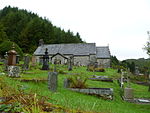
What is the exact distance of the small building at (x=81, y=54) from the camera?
40.1 metres

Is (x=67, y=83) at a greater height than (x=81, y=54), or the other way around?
(x=81, y=54)

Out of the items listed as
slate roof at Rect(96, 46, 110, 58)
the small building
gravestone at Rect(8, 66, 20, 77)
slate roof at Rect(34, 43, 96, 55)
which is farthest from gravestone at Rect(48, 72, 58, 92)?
slate roof at Rect(96, 46, 110, 58)

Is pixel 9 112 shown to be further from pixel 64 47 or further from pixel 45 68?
pixel 64 47

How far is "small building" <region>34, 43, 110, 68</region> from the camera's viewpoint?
1580 inches

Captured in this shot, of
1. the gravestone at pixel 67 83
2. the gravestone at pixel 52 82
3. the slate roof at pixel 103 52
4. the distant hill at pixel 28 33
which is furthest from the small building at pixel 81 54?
the gravestone at pixel 52 82

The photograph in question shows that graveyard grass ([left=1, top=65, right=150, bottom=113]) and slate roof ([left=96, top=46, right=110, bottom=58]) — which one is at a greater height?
slate roof ([left=96, top=46, right=110, bottom=58])

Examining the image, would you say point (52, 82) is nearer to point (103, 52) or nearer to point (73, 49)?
point (73, 49)

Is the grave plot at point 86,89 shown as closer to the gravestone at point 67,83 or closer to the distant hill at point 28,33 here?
the gravestone at point 67,83

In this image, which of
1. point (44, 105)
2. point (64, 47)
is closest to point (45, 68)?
point (44, 105)

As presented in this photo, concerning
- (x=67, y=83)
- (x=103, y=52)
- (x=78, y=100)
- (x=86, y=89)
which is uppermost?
(x=103, y=52)

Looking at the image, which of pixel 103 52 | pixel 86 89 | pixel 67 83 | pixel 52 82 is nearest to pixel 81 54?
pixel 103 52

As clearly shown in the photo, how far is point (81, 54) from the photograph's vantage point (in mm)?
40875

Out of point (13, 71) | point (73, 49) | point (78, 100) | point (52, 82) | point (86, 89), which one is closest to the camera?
point (78, 100)

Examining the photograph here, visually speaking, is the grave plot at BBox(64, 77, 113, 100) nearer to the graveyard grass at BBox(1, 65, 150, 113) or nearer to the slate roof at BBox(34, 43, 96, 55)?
the graveyard grass at BBox(1, 65, 150, 113)
